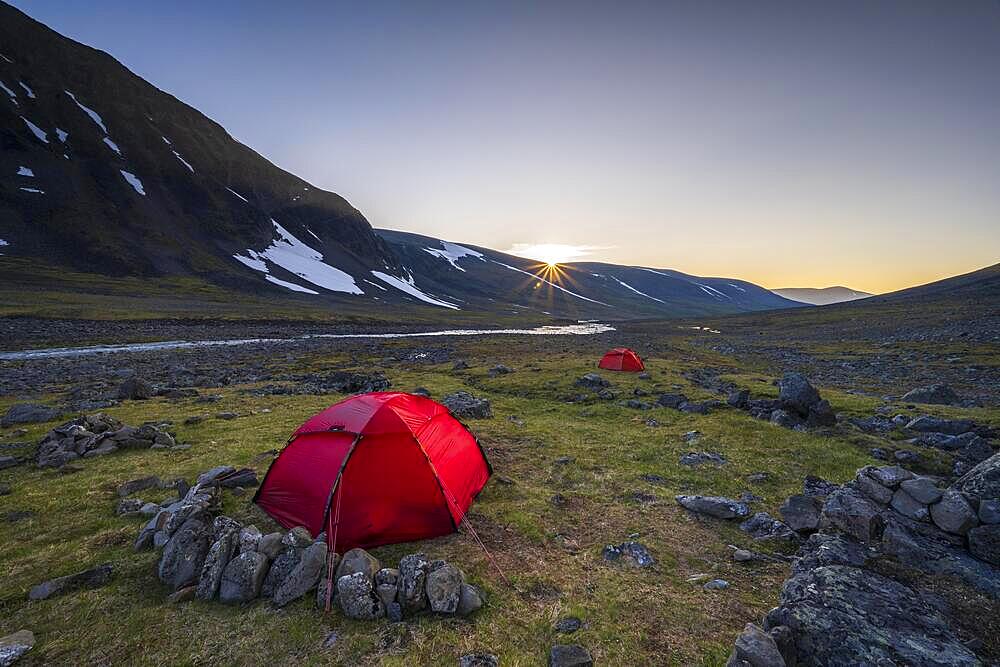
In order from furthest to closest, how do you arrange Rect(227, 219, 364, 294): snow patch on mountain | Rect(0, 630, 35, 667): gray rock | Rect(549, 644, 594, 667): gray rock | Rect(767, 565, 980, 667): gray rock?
Rect(227, 219, 364, 294): snow patch on mountain, Rect(549, 644, 594, 667): gray rock, Rect(0, 630, 35, 667): gray rock, Rect(767, 565, 980, 667): gray rock

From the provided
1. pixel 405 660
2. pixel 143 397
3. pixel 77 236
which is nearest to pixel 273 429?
pixel 143 397

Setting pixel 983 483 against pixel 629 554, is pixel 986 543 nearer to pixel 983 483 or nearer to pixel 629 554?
pixel 983 483

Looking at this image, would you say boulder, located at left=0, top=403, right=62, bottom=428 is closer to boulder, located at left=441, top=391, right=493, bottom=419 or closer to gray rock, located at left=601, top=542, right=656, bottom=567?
boulder, located at left=441, top=391, right=493, bottom=419

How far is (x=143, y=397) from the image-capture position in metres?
20.4

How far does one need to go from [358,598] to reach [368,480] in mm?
2521

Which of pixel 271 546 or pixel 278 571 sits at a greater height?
pixel 271 546

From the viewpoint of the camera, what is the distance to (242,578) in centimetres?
670

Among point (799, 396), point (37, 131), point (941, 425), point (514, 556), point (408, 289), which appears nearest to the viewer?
point (514, 556)

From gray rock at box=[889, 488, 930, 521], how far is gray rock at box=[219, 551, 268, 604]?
1105 cm

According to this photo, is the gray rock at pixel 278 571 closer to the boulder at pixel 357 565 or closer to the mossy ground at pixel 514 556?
the mossy ground at pixel 514 556

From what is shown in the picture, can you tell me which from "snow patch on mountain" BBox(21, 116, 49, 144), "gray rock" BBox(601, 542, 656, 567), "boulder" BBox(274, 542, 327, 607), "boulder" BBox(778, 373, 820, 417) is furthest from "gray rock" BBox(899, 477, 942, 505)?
"snow patch on mountain" BBox(21, 116, 49, 144)

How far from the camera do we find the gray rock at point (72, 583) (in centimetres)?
666

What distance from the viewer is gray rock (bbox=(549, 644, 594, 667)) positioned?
5.53 m

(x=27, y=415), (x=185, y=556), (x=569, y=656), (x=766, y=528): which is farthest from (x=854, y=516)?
(x=27, y=415)
